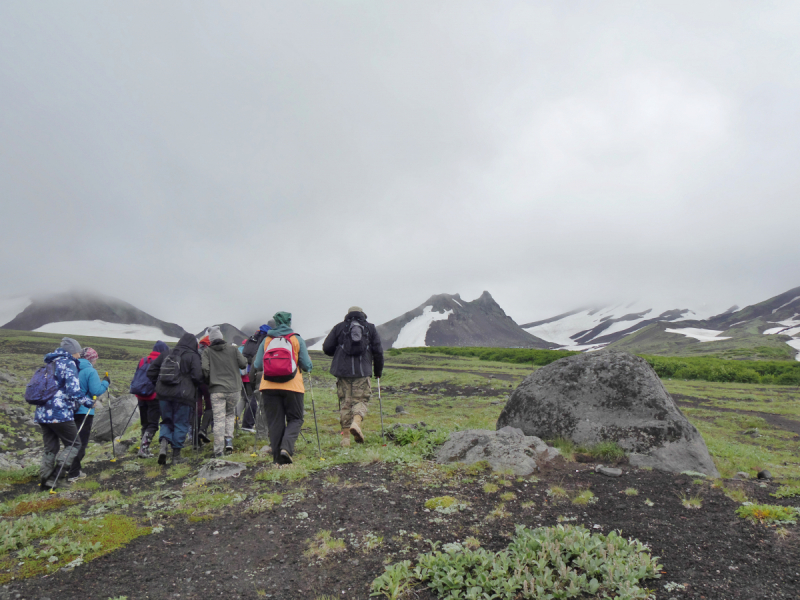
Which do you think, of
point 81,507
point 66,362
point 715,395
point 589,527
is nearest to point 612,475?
point 589,527

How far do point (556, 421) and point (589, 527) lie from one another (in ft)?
19.9

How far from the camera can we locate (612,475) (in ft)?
31.1

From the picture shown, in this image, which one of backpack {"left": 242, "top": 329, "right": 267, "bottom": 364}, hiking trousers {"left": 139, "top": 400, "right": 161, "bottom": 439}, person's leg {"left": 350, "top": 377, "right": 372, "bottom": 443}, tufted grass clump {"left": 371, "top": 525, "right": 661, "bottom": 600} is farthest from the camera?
backpack {"left": 242, "top": 329, "right": 267, "bottom": 364}

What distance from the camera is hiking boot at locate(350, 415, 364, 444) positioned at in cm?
1239

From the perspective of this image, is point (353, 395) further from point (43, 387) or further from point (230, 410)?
point (43, 387)

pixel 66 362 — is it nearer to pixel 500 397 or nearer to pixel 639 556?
pixel 639 556

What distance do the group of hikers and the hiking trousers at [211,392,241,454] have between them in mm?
29

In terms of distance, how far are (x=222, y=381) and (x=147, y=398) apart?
2831mm

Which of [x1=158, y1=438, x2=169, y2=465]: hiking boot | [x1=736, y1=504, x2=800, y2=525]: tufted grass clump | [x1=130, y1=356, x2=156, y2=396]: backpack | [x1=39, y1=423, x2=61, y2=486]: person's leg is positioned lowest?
[x1=736, y1=504, x2=800, y2=525]: tufted grass clump

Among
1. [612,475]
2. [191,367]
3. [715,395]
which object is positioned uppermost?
[191,367]

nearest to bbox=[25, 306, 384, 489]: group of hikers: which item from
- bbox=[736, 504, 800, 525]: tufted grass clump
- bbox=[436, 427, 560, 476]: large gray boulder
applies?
bbox=[436, 427, 560, 476]: large gray boulder

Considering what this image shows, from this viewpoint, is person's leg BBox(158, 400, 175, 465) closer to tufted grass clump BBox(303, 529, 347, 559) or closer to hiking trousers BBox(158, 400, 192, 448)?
hiking trousers BBox(158, 400, 192, 448)

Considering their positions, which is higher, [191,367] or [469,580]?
[191,367]

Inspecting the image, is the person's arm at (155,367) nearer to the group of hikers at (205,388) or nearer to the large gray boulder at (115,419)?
the group of hikers at (205,388)
